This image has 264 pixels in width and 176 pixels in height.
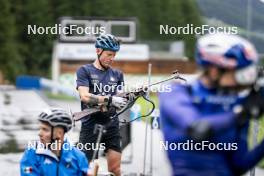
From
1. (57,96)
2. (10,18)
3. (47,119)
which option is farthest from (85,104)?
(10,18)

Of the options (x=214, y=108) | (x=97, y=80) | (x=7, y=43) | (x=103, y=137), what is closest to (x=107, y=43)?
(x=97, y=80)

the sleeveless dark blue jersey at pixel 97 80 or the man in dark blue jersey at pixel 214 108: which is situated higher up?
the sleeveless dark blue jersey at pixel 97 80

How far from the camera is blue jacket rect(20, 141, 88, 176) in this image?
4.52 m

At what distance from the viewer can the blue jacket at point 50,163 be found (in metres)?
4.52

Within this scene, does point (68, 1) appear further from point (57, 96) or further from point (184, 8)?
point (57, 96)

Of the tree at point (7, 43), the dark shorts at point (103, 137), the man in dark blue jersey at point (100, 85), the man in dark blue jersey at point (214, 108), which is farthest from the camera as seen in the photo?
the tree at point (7, 43)

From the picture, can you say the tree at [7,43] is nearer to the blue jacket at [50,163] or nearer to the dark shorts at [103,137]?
the dark shorts at [103,137]

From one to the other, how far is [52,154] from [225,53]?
1.99 meters

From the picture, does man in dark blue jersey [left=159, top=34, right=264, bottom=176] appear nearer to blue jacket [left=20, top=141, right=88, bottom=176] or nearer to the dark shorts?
blue jacket [left=20, top=141, right=88, bottom=176]

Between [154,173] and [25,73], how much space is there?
137ft

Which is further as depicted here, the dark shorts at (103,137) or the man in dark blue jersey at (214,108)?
the dark shorts at (103,137)

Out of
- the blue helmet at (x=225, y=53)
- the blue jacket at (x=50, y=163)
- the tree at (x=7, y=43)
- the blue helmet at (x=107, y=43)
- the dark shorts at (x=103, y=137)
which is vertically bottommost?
the blue jacket at (x=50, y=163)

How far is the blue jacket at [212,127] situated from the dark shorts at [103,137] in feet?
12.2

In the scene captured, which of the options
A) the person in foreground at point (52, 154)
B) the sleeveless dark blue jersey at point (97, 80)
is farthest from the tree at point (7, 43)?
the person in foreground at point (52, 154)
